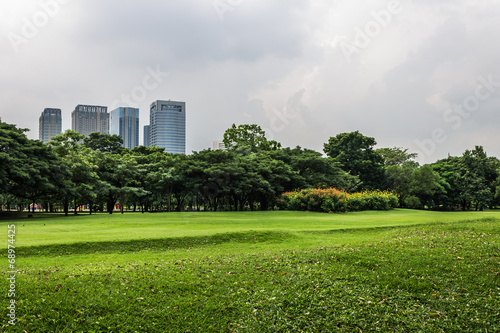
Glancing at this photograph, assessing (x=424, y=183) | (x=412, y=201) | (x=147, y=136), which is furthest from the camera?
(x=147, y=136)

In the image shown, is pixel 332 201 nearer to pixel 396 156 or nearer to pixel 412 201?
pixel 412 201

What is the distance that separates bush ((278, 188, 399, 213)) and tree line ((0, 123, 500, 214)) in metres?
2.62

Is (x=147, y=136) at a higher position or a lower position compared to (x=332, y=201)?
higher

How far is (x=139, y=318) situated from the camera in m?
6.05

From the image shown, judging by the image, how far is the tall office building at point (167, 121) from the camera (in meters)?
47.4

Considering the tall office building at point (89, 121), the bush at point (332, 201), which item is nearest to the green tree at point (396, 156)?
the bush at point (332, 201)

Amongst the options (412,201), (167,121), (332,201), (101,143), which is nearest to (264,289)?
(332,201)

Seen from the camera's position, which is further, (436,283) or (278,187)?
(278,187)

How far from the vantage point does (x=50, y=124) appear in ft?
208

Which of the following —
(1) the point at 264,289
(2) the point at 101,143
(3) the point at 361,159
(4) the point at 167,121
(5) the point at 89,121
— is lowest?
(1) the point at 264,289

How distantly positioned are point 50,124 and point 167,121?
2930 centimetres

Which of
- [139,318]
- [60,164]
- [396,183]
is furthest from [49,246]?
[396,183]

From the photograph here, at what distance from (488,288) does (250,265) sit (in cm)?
527

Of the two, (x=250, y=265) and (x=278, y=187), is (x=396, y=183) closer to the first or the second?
(x=278, y=187)
